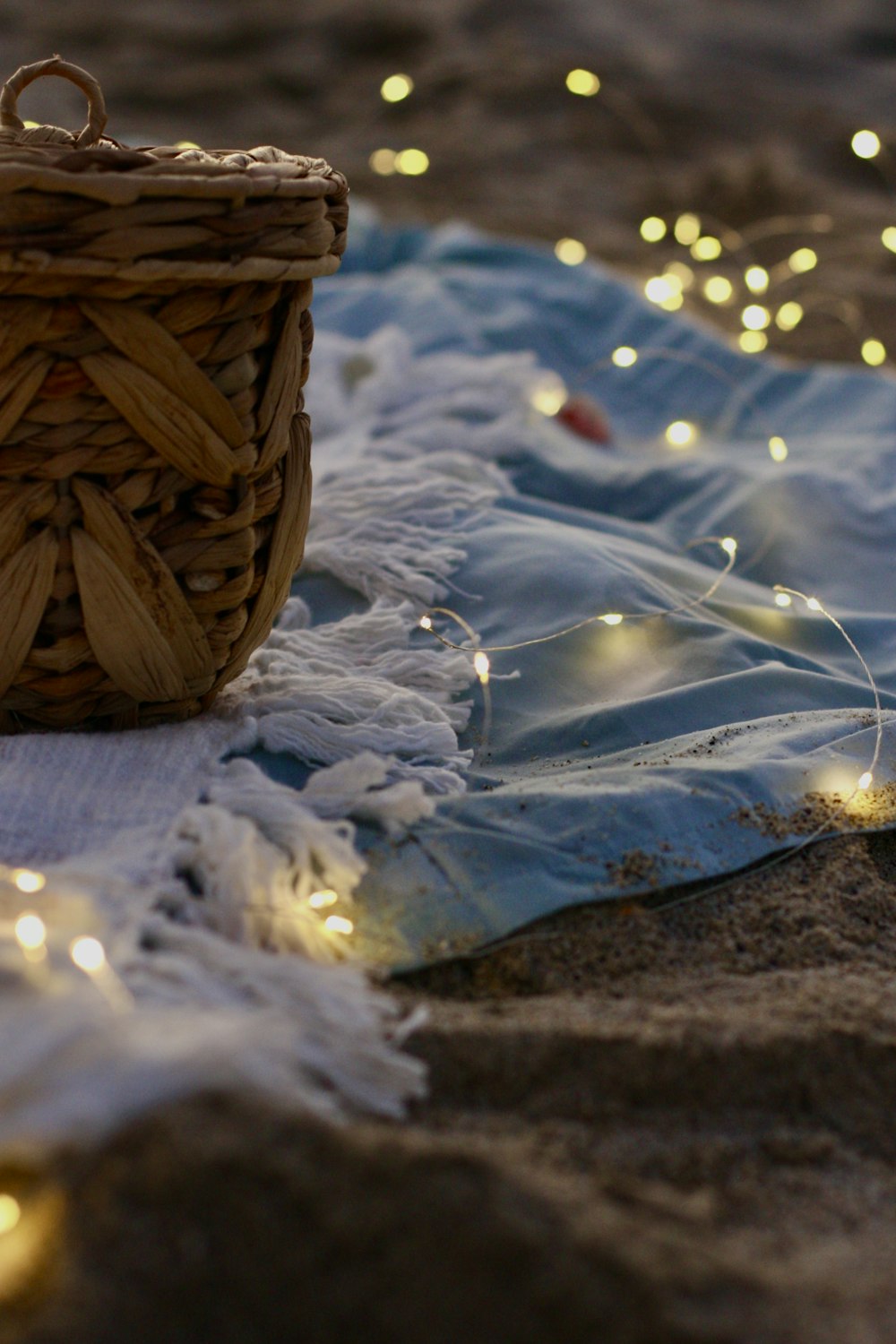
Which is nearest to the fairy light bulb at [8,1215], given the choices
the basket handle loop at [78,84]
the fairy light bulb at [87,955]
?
the fairy light bulb at [87,955]

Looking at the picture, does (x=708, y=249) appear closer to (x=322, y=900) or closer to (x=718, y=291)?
(x=718, y=291)

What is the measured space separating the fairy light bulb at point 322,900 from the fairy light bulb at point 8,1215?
0.97ft

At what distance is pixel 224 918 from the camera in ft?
2.77

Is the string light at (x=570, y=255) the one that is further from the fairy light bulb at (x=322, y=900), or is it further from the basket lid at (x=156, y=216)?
the fairy light bulb at (x=322, y=900)

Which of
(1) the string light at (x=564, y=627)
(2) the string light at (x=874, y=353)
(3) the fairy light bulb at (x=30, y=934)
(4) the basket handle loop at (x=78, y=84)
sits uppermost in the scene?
(4) the basket handle loop at (x=78, y=84)

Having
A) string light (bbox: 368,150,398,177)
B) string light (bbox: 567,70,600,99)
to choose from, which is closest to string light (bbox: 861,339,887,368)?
string light (bbox: 567,70,600,99)

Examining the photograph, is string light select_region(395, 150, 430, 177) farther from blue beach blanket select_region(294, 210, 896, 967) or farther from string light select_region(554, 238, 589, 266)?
blue beach blanket select_region(294, 210, 896, 967)

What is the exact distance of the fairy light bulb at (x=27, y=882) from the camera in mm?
812

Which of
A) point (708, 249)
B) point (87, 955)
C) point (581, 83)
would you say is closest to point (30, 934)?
point (87, 955)

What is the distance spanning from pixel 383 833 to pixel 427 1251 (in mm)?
399

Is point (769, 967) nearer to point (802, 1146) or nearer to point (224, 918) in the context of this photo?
point (802, 1146)

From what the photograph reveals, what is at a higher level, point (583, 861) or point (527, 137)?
point (583, 861)

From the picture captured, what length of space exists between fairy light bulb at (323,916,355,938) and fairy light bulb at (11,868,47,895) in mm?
189

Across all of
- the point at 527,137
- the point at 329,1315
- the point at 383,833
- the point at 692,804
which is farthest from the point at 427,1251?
the point at 527,137
